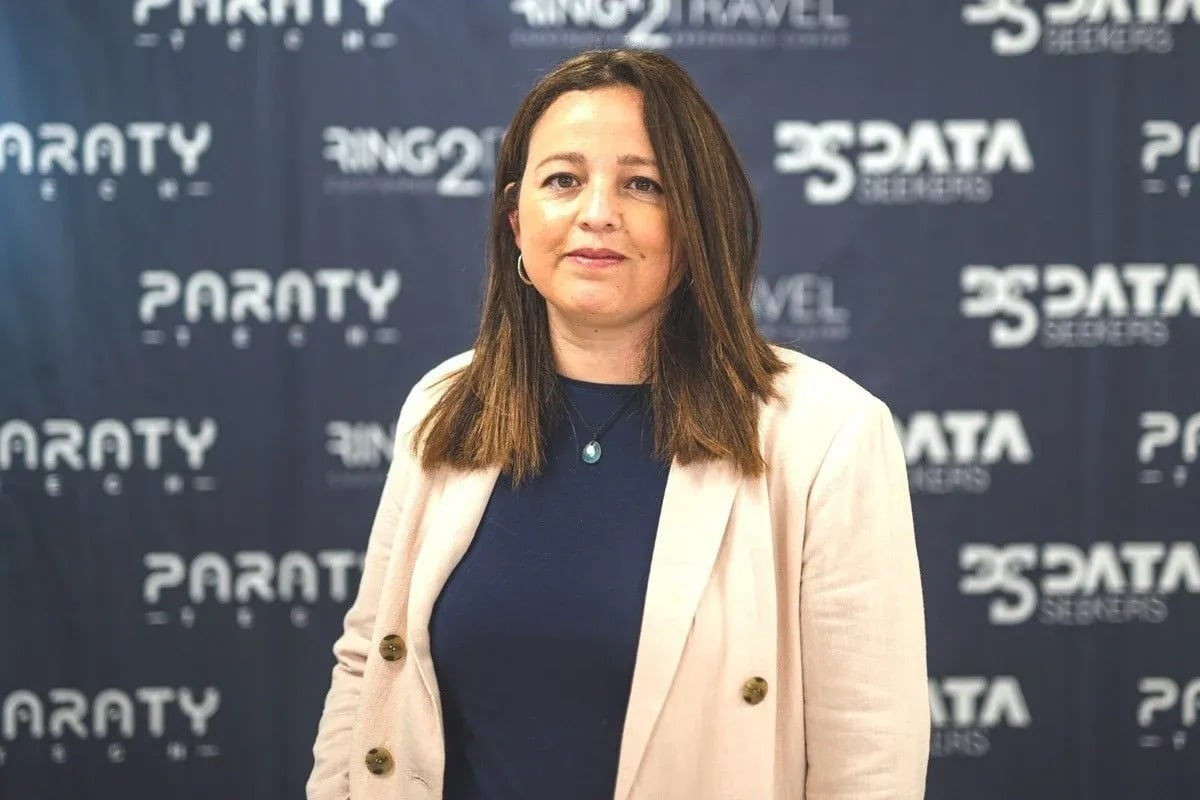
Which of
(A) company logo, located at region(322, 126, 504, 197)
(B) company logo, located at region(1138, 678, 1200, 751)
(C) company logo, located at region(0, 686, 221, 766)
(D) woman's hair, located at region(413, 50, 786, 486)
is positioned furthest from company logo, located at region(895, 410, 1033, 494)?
(C) company logo, located at region(0, 686, 221, 766)

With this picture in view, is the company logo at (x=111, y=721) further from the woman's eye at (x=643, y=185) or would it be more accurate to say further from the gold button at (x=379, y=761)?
the woman's eye at (x=643, y=185)

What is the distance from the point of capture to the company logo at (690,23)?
2791mm

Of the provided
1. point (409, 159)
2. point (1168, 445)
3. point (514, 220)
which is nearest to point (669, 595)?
point (514, 220)

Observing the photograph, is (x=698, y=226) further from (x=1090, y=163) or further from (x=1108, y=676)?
(x=1108, y=676)

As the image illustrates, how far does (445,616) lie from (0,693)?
184 centimetres

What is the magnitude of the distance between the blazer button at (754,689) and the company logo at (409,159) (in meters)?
1.67

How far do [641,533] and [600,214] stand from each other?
39 cm

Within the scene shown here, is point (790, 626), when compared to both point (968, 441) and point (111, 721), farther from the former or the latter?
Result: point (111, 721)

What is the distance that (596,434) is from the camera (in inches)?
61.8

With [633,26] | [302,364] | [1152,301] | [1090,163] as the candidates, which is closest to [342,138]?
[302,364]

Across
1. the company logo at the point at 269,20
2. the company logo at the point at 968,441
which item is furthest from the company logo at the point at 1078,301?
the company logo at the point at 269,20

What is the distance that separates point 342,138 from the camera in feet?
9.23

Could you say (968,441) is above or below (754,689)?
above

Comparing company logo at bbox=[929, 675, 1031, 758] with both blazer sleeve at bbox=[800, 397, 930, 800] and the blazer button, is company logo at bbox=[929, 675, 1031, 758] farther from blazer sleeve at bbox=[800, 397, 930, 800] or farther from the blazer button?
the blazer button
